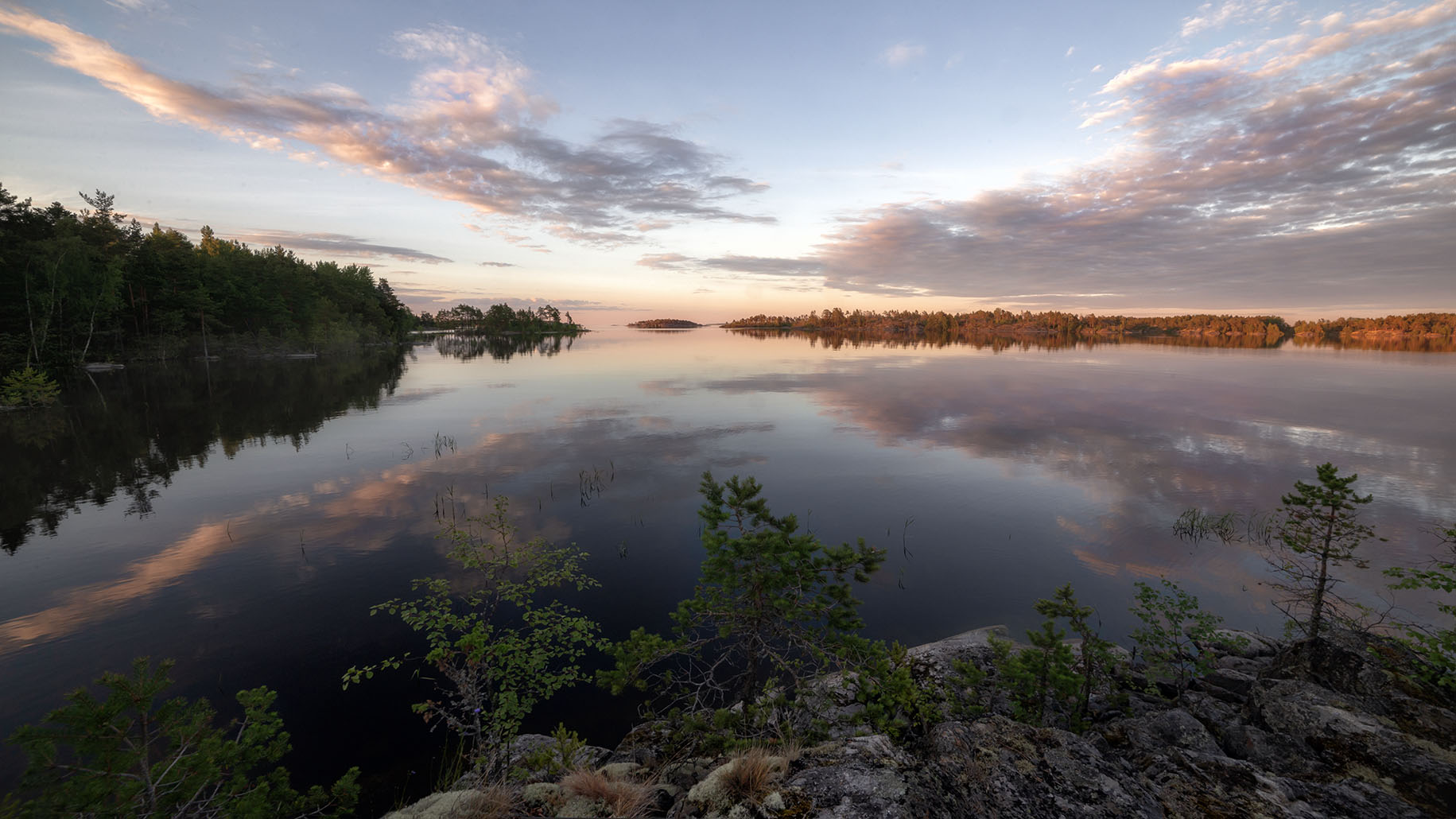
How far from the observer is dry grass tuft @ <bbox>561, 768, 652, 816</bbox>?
6172mm

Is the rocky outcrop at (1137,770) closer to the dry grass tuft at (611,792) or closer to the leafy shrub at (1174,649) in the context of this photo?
the dry grass tuft at (611,792)

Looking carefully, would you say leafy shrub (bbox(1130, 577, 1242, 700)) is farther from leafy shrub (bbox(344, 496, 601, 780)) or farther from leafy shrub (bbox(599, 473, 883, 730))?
leafy shrub (bbox(344, 496, 601, 780))

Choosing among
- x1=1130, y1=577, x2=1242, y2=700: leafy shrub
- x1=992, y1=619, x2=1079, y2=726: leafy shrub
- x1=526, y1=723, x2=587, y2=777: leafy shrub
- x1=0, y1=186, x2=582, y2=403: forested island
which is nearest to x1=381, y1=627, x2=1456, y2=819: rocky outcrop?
x1=526, y1=723, x2=587, y2=777: leafy shrub

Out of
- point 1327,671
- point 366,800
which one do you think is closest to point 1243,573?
point 1327,671

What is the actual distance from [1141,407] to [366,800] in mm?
69501

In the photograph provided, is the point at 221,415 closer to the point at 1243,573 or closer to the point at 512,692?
the point at 512,692

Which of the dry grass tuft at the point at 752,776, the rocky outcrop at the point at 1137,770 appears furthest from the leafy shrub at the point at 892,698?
the dry grass tuft at the point at 752,776

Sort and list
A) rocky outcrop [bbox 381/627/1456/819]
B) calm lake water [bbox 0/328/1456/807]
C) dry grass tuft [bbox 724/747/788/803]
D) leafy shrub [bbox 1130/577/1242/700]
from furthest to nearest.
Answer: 1. calm lake water [bbox 0/328/1456/807]
2. leafy shrub [bbox 1130/577/1242/700]
3. dry grass tuft [bbox 724/747/788/803]
4. rocky outcrop [bbox 381/627/1456/819]

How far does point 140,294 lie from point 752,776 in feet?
439

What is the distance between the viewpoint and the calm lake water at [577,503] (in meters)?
15.1

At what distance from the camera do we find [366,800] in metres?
10.7

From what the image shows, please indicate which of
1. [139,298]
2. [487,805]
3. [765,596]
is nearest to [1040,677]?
[765,596]

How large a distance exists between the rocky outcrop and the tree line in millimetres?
87766

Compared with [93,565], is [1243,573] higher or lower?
higher
